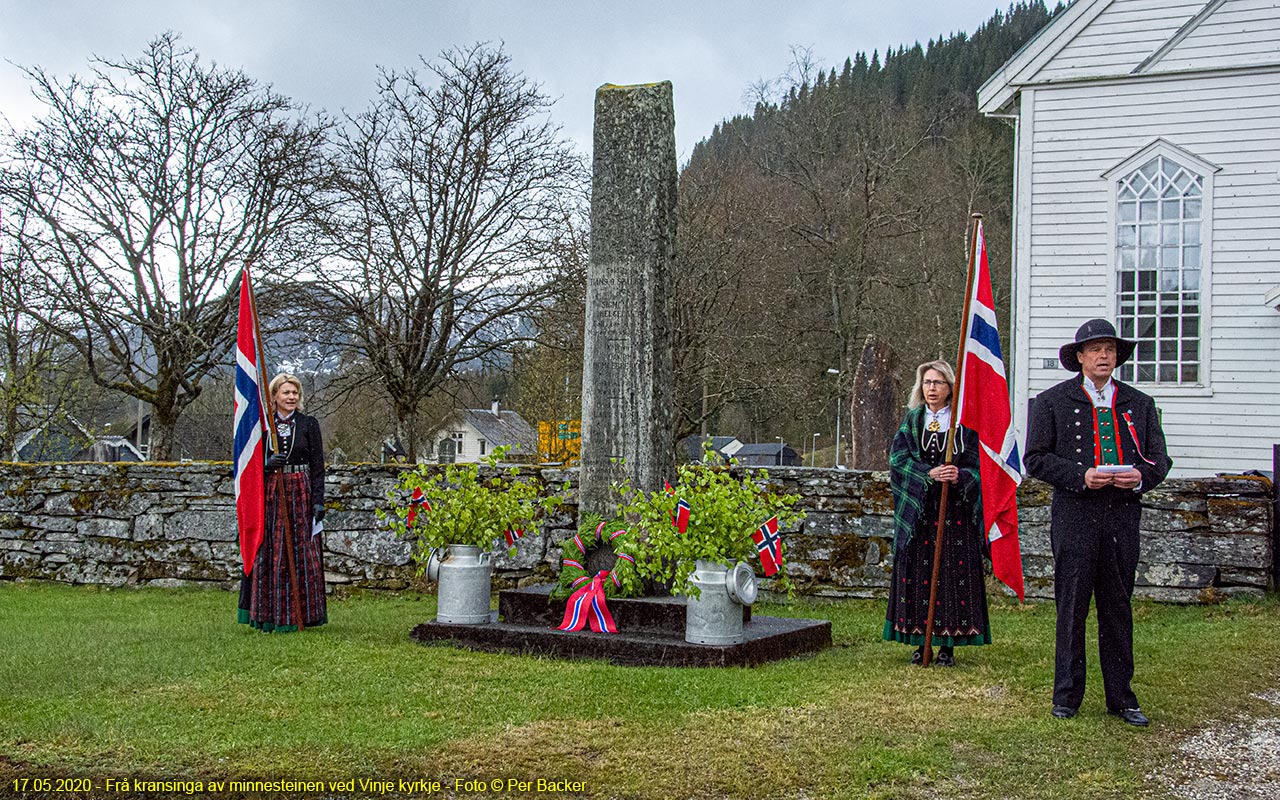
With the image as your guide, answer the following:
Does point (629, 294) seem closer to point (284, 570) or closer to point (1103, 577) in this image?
point (284, 570)

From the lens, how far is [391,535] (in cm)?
1077

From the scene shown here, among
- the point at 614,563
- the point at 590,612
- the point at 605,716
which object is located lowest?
the point at 605,716

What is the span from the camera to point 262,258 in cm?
1875

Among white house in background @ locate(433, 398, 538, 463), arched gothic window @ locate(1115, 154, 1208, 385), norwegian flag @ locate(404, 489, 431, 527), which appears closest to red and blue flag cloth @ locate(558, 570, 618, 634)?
norwegian flag @ locate(404, 489, 431, 527)

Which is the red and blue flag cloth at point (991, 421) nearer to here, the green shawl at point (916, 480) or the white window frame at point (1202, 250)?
the green shawl at point (916, 480)

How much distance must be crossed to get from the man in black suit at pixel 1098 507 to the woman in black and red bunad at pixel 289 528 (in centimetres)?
504

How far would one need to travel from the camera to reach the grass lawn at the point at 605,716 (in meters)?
4.33

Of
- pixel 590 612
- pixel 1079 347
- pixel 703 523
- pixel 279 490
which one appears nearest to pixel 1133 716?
pixel 1079 347

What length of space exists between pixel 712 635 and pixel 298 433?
3.53 metres

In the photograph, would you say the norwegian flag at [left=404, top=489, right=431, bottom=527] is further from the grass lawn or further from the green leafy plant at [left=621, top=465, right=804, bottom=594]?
the green leafy plant at [left=621, top=465, right=804, bottom=594]

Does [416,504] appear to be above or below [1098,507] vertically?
below

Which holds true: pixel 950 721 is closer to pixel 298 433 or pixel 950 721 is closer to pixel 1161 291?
pixel 298 433

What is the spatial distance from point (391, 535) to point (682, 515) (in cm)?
491

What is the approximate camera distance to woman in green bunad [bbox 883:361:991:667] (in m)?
6.83
